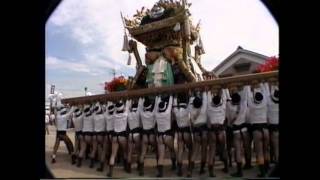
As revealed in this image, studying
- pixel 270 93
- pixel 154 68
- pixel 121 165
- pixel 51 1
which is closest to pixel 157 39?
pixel 154 68

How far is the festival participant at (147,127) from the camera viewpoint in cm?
721

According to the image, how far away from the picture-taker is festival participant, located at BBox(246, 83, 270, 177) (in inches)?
255

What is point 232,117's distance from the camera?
6703mm

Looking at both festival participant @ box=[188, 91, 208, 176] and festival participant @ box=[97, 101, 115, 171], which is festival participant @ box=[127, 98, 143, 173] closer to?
festival participant @ box=[97, 101, 115, 171]

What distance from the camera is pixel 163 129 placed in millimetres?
7055

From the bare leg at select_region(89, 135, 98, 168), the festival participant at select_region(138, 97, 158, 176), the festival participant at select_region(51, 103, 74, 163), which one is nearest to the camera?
the festival participant at select_region(138, 97, 158, 176)

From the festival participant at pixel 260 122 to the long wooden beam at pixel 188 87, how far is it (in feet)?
0.57

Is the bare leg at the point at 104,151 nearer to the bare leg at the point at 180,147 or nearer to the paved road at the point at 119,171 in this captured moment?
the paved road at the point at 119,171

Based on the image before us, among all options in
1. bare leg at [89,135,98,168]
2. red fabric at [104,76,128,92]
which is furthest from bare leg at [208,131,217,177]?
red fabric at [104,76,128,92]

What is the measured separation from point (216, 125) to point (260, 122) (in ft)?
2.01

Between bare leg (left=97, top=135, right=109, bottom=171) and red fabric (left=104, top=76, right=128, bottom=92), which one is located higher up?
red fabric (left=104, top=76, right=128, bottom=92)

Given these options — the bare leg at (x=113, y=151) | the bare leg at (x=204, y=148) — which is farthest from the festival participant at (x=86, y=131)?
the bare leg at (x=204, y=148)
